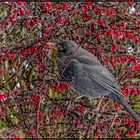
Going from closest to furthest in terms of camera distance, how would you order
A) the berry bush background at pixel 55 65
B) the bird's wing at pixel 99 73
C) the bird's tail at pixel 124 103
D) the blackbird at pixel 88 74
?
1. the berry bush background at pixel 55 65
2. the bird's tail at pixel 124 103
3. the blackbird at pixel 88 74
4. the bird's wing at pixel 99 73

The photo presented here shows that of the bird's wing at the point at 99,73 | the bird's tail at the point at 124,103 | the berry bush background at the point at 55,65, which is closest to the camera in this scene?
the berry bush background at the point at 55,65

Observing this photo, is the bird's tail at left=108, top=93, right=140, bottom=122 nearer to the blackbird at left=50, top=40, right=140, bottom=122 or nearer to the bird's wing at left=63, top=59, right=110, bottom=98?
the blackbird at left=50, top=40, right=140, bottom=122

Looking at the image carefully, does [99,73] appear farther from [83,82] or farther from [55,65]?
[55,65]

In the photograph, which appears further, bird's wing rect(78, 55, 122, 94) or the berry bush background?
bird's wing rect(78, 55, 122, 94)

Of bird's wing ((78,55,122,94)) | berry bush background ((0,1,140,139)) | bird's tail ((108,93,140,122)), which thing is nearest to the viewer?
berry bush background ((0,1,140,139))

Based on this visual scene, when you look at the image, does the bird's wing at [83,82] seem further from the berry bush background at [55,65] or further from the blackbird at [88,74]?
the berry bush background at [55,65]

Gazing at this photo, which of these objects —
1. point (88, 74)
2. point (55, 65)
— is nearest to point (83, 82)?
point (88, 74)

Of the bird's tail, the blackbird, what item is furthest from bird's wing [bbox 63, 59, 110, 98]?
the bird's tail

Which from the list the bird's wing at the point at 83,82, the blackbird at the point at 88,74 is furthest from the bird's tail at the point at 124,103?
the bird's wing at the point at 83,82

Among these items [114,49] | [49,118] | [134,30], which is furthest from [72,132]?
[134,30]
